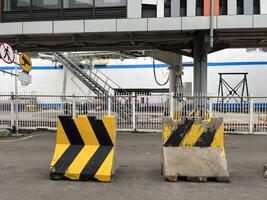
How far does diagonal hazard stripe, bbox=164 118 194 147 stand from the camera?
7.72 metres

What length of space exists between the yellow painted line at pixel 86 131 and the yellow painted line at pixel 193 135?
1823mm

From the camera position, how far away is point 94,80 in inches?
1221

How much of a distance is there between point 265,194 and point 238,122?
10911 millimetres

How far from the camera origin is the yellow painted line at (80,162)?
7.42 metres

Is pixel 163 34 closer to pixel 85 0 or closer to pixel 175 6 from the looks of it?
pixel 175 6

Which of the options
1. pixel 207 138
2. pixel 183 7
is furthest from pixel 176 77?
pixel 207 138

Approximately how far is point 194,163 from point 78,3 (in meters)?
11.3

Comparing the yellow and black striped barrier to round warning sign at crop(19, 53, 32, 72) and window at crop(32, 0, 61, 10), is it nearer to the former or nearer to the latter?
round warning sign at crop(19, 53, 32, 72)

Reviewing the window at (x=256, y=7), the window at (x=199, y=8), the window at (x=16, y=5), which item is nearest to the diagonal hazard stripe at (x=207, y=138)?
the window at (x=199, y=8)

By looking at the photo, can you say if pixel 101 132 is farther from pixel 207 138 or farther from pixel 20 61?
pixel 20 61

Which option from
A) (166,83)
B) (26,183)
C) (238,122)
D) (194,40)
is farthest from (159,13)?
(166,83)

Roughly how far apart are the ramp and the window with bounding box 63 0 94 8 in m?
10.3

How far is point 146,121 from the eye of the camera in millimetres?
17578

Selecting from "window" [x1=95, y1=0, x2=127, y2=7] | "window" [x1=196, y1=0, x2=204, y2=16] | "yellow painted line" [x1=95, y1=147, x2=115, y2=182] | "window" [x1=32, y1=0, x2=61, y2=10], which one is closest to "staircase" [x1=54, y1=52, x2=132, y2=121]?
"window" [x1=95, y1=0, x2=127, y2=7]
